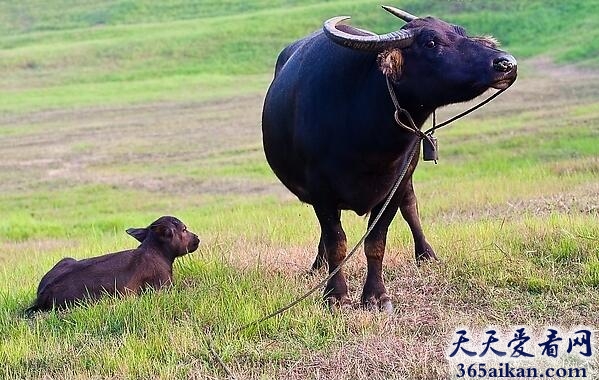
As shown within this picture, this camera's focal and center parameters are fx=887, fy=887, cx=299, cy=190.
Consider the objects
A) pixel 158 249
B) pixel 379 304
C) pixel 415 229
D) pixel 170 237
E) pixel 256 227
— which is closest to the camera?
pixel 379 304

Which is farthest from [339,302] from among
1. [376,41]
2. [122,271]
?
[376,41]

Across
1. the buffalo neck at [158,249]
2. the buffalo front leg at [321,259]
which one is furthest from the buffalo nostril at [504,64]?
the buffalo neck at [158,249]

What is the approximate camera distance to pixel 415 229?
316 inches

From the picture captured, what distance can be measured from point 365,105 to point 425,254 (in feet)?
6.69

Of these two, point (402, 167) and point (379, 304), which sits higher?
point (402, 167)

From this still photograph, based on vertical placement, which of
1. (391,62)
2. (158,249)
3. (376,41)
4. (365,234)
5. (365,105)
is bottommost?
(158,249)

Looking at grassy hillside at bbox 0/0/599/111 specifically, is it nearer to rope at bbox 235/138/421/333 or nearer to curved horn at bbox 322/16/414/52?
rope at bbox 235/138/421/333

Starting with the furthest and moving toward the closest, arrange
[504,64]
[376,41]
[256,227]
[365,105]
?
[256,227] < [365,105] < [376,41] < [504,64]

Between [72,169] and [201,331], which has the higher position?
[201,331]

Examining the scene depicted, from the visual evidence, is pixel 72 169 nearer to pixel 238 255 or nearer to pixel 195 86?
pixel 238 255

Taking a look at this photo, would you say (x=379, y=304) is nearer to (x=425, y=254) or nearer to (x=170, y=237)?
(x=425, y=254)

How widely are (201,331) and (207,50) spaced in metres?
46.4

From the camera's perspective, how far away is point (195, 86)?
4291cm

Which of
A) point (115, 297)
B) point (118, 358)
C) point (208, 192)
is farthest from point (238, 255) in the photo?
point (208, 192)
